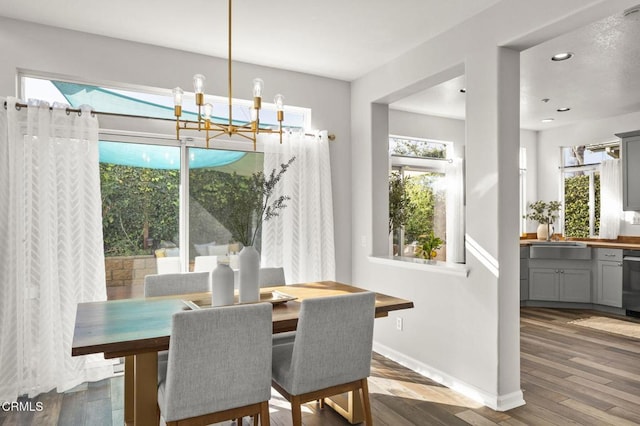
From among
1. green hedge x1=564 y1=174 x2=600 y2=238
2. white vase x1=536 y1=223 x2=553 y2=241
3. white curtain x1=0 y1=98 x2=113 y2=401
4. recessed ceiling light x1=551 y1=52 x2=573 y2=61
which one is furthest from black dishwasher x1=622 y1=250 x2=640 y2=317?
white curtain x1=0 y1=98 x2=113 y2=401

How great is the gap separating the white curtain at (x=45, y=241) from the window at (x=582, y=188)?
21.4ft

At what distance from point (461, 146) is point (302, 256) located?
3398 millimetres

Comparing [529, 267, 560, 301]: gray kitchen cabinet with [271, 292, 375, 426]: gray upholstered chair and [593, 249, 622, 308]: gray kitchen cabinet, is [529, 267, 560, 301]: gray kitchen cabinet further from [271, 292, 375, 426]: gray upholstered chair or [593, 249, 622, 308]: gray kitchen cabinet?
[271, 292, 375, 426]: gray upholstered chair

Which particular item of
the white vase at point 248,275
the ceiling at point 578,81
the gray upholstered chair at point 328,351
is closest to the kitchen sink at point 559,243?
the ceiling at point 578,81

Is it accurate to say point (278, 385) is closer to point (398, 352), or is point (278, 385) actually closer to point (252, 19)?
point (398, 352)

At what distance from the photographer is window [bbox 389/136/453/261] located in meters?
5.35

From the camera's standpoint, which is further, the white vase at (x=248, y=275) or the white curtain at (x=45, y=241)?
the white curtain at (x=45, y=241)

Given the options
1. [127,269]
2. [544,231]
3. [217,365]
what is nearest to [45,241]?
[127,269]

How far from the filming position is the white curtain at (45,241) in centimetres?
303

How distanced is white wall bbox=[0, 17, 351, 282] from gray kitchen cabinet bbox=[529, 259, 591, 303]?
3244 mm

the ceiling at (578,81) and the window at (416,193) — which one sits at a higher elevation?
the ceiling at (578,81)

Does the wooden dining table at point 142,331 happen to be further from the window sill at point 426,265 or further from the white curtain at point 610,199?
the white curtain at point 610,199

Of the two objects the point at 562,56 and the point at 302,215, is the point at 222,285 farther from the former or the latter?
the point at 562,56

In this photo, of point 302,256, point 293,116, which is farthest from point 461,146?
point 302,256
